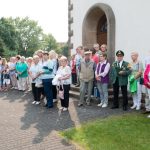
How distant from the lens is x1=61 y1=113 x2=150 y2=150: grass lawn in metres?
6.31

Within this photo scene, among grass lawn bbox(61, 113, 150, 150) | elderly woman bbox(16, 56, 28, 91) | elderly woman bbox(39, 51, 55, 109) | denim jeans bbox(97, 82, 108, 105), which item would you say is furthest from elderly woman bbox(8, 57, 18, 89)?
grass lawn bbox(61, 113, 150, 150)

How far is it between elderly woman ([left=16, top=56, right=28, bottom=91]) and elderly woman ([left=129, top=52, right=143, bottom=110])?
601cm

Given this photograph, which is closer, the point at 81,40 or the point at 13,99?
the point at 13,99

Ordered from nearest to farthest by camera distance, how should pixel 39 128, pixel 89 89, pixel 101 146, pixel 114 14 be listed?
pixel 101 146, pixel 39 128, pixel 89 89, pixel 114 14

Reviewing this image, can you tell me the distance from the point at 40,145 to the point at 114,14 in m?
6.67

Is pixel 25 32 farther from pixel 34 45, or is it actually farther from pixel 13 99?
pixel 13 99

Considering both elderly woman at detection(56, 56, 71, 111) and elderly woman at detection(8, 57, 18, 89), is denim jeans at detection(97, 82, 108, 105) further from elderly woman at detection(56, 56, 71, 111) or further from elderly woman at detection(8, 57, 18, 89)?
elderly woman at detection(8, 57, 18, 89)

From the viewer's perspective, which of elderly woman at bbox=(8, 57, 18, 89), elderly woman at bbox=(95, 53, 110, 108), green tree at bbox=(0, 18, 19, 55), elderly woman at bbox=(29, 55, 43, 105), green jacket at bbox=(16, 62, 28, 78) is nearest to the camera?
elderly woman at bbox=(95, 53, 110, 108)

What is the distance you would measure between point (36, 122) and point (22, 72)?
6057 mm

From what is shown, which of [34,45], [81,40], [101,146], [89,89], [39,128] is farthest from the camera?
[34,45]

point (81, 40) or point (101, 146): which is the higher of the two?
point (81, 40)

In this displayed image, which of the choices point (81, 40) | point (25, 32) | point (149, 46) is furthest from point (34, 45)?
point (149, 46)

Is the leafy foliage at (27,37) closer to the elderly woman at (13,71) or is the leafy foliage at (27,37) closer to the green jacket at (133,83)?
the elderly woman at (13,71)

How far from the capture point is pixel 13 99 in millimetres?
12219
